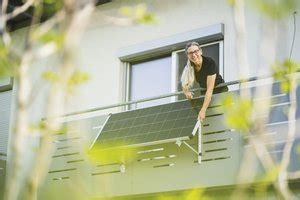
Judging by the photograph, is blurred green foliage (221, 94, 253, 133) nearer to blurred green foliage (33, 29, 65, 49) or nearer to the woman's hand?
blurred green foliage (33, 29, 65, 49)

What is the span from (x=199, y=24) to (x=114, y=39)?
4.17 feet

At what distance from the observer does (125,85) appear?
366 inches

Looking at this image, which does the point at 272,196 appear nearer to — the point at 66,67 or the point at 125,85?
the point at 125,85

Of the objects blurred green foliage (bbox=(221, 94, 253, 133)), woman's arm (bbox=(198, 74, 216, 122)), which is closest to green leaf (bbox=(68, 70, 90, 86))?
blurred green foliage (bbox=(221, 94, 253, 133))

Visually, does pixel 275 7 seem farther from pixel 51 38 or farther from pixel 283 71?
pixel 51 38

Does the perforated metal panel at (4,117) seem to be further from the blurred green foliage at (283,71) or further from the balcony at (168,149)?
the blurred green foliage at (283,71)

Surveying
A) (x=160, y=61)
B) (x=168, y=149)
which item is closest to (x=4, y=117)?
(x=160, y=61)

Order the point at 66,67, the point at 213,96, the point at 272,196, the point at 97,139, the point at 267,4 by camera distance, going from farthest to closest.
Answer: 1. the point at 97,139
2. the point at 213,96
3. the point at 272,196
4. the point at 267,4
5. the point at 66,67

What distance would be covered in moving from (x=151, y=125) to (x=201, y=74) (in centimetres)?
91

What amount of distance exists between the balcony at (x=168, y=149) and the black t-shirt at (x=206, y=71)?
0.67 ft

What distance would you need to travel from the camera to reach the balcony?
7227 millimetres

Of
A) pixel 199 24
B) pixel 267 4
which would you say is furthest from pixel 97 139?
pixel 267 4

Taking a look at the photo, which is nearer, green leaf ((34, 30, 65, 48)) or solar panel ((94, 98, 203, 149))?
green leaf ((34, 30, 65, 48))

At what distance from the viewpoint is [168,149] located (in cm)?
789
